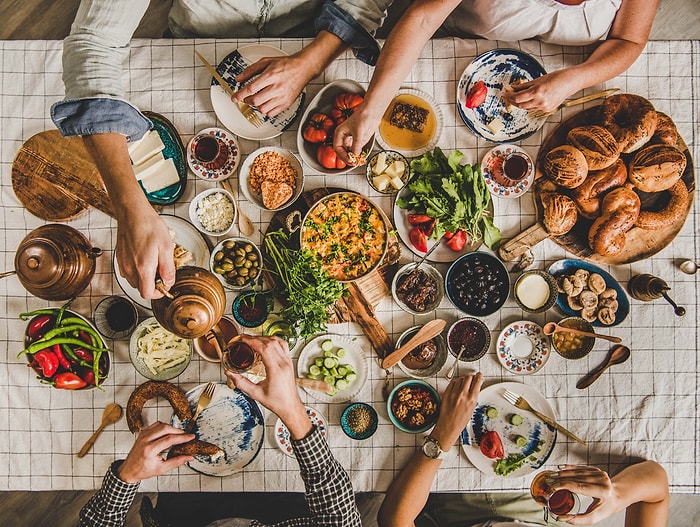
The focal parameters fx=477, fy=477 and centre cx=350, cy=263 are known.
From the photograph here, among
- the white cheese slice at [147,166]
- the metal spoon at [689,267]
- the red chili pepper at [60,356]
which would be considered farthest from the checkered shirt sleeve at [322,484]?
the metal spoon at [689,267]

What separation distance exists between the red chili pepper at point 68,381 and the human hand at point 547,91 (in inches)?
90.1

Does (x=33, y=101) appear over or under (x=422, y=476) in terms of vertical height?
over

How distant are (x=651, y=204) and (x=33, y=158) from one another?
286cm

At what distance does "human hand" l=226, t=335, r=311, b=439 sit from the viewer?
193 centimetres

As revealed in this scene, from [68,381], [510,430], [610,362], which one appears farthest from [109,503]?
[610,362]

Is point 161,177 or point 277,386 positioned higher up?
point 161,177

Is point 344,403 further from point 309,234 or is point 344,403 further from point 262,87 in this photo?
point 262,87

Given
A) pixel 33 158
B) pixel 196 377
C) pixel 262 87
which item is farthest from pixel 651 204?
pixel 33 158

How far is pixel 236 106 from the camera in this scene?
218 cm

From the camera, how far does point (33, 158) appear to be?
85.4 inches

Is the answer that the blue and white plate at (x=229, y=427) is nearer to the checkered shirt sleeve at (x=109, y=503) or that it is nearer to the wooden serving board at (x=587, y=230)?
the checkered shirt sleeve at (x=109, y=503)

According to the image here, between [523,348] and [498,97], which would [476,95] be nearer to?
[498,97]

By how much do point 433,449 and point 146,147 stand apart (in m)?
1.86

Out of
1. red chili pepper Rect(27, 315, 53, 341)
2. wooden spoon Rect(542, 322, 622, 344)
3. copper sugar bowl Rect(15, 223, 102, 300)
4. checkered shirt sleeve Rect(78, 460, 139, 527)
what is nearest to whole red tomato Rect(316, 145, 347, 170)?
copper sugar bowl Rect(15, 223, 102, 300)
